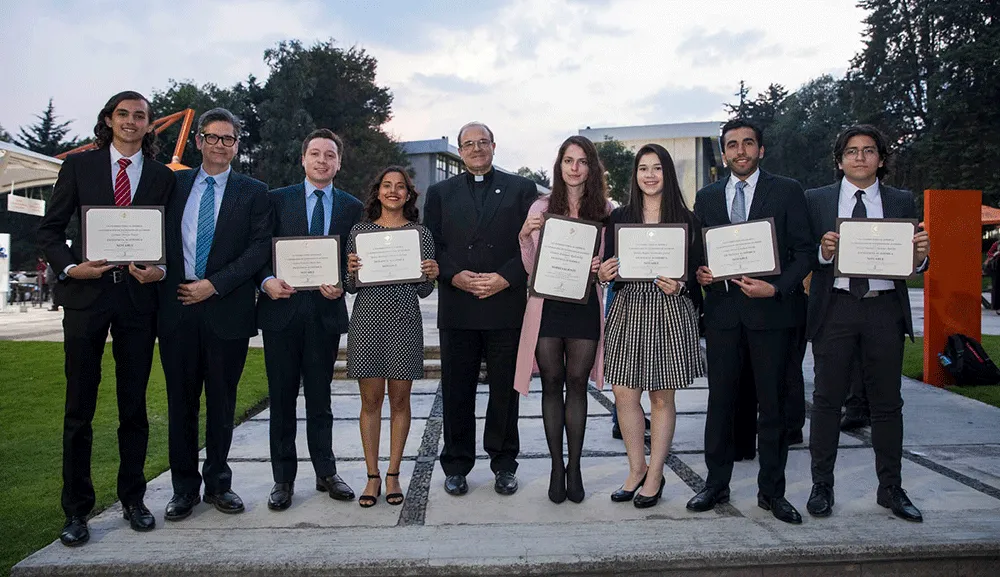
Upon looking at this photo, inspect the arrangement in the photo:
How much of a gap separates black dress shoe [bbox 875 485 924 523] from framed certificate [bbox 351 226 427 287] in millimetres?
2639

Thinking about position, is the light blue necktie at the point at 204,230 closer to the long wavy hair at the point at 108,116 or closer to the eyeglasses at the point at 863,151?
the long wavy hair at the point at 108,116

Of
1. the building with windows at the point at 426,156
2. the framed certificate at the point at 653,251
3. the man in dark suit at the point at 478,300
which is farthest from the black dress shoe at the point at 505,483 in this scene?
the building with windows at the point at 426,156

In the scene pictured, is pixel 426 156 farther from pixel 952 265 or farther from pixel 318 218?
pixel 318 218

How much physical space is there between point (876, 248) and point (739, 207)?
2.26 ft

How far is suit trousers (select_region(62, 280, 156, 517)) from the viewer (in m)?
3.61

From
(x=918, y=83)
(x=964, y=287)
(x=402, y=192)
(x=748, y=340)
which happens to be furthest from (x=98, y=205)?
(x=918, y=83)

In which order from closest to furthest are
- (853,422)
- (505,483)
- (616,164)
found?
(505,483) < (853,422) < (616,164)

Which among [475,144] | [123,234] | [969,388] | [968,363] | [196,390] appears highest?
[475,144]

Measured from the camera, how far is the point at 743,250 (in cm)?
378

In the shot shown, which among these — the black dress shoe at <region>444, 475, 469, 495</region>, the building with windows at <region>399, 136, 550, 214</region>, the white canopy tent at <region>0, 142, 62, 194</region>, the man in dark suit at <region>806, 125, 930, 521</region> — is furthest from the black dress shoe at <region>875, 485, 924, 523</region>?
the building with windows at <region>399, 136, 550, 214</region>

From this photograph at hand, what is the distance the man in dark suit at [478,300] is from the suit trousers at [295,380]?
2.27 feet

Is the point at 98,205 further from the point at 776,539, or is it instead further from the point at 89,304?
the point at 776,539

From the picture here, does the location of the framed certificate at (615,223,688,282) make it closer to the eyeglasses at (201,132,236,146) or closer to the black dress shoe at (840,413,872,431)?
the eyeglasses at (201,132,236,146)

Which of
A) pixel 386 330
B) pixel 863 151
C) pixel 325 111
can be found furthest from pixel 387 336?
pixel 325 111
